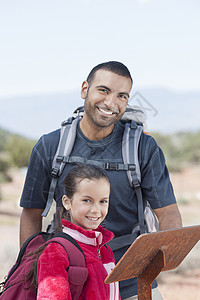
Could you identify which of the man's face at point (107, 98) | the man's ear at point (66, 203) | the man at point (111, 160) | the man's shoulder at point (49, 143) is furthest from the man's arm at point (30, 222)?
the man's face at point (107, 98)

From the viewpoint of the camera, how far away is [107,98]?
1985 millimetres

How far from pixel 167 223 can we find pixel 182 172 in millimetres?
14352

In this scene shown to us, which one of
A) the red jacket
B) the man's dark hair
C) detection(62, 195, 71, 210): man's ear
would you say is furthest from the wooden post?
the man's dark hair

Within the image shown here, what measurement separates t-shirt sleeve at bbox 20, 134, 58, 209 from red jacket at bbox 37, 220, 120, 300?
0.41 m

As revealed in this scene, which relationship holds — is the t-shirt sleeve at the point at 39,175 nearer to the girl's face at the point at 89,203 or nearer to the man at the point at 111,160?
the man at the point at 111,160

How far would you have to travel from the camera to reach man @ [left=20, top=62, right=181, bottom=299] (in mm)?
1953

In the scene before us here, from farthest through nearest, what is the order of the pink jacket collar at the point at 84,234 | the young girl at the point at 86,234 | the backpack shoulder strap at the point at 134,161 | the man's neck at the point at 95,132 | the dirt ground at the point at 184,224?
the dirt ground at the point at 184,224
the man's neck at the point at 95,132
the backpack shoulder strap at the point at 134,161
the pink jacket collar at the point at 84,234
the young girl at the point at 86,234

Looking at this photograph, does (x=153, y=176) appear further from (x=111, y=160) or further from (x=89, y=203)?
(x=89, y=203)

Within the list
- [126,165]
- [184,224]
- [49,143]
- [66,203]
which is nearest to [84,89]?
[49,143]

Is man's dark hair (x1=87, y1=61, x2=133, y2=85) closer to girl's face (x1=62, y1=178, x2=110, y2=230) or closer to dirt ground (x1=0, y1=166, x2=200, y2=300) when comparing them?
girl's face (x1=62, y1=178, x2=110, y2=230)

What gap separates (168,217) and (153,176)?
199 millimetres

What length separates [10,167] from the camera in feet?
46.7

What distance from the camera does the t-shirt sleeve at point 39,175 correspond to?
2018mm

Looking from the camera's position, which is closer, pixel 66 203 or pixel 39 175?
pixel 66 203
